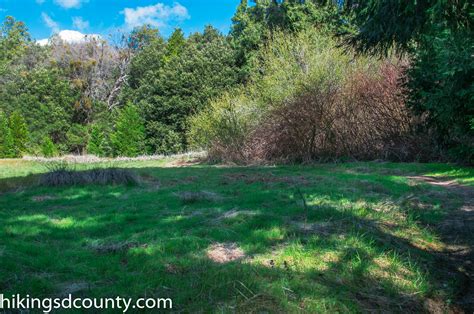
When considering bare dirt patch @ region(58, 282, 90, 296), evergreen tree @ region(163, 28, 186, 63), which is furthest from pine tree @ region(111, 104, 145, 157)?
bare dirt patch @ region(58, 282, 90, 296)

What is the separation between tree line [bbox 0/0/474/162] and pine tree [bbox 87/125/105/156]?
0.29ft

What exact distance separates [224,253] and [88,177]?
590 centimetres

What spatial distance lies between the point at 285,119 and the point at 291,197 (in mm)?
10173

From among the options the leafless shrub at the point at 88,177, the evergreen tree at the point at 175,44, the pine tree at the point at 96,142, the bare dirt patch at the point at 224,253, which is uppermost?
the evergreen tree at the point at 175,44

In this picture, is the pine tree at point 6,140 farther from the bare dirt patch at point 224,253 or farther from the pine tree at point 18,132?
the bare dirt patch at point 224,253

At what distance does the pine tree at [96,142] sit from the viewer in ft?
106

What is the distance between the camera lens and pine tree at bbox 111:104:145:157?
3141cm

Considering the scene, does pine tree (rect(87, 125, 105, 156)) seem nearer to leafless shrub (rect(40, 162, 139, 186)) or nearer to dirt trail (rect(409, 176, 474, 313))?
leafless shrub (rect(40, 162, 139, 186))

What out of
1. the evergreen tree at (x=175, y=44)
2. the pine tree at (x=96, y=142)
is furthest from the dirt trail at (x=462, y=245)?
the evergreen tree at (x=175, y=44)

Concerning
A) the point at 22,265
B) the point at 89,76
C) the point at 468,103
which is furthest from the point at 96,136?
the point at 22,265

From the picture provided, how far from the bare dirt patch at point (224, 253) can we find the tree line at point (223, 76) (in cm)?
313

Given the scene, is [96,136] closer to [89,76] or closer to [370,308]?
[89,76]

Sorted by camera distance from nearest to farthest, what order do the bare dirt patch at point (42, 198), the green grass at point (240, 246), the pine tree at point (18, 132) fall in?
1. the green grass at point (240, 246)
2. the bare dirt patch at point (42, 198)
3. the pine tree at point (18, 132)

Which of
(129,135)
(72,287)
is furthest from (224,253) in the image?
(129,135)
